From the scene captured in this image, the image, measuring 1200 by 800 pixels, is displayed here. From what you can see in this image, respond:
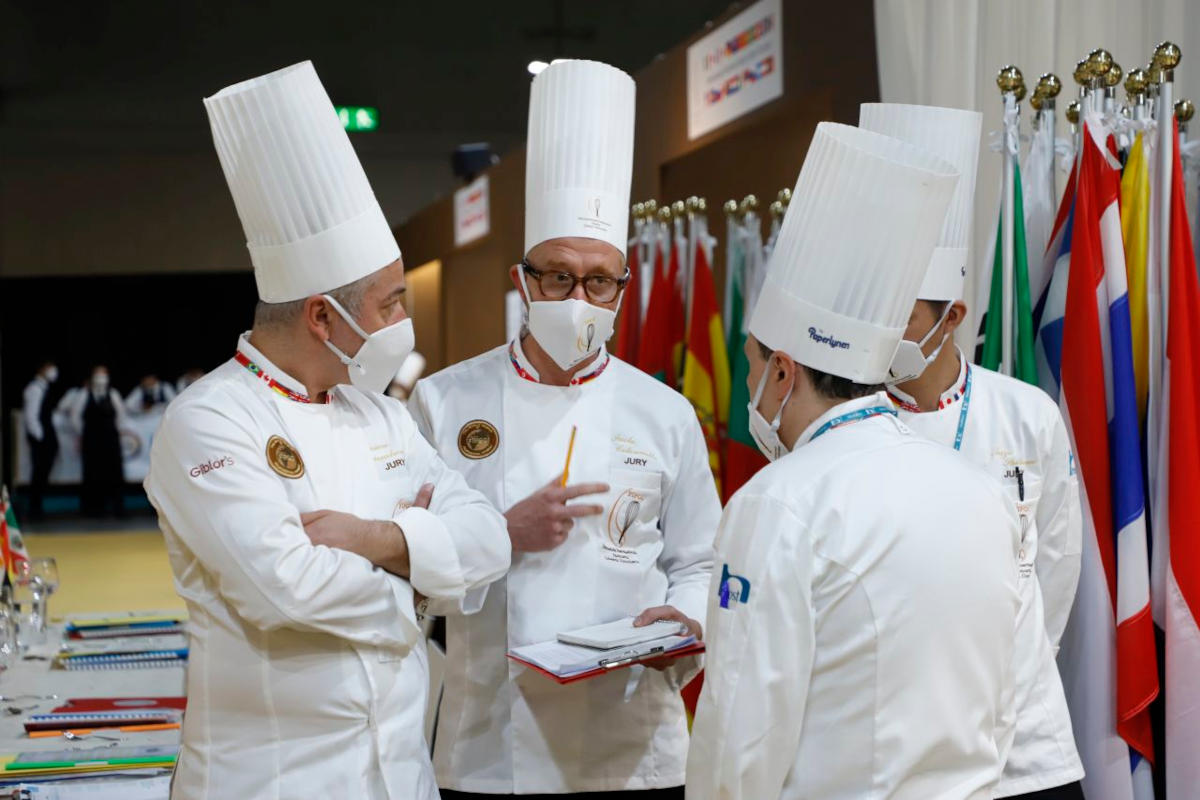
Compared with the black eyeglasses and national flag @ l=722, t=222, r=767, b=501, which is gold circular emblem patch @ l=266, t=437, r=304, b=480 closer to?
the black eyeglasses

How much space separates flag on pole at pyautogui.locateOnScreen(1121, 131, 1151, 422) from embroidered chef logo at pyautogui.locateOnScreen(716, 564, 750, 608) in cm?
140

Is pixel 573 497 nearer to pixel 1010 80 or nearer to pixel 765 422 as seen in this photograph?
pixel 765 422

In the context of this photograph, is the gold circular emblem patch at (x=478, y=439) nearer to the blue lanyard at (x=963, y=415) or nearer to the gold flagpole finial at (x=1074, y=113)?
the blue lanyard at (x=963, y=415)

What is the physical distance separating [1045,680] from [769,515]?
0.72m

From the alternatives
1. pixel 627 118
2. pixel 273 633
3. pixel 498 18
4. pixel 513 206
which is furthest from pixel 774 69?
pixel 498 18

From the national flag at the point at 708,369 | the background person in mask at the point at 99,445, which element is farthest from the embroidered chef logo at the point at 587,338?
the background person in mask at the point at 99,445

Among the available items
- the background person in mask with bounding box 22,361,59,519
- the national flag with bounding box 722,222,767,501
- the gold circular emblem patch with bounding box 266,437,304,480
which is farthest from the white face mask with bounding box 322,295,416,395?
the background person in mask with bounding box 22,361,59,519

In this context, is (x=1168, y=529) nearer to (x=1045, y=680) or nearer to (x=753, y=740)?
(x=1045, y=680)

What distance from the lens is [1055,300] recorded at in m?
2.71

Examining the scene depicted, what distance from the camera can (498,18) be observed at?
38.0ft

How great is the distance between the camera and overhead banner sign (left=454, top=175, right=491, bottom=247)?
32.7ft

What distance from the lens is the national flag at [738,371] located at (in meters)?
3.84

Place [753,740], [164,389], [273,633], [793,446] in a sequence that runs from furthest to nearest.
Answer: [164,389] → [273,633] → [793,446] → [753,740]

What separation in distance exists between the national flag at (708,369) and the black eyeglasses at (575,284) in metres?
1.89
